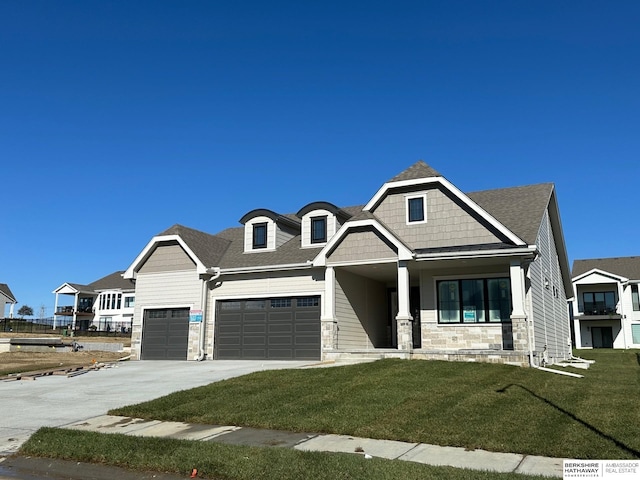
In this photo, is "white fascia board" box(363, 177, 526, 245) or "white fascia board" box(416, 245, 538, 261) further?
"white fascia board" box(363, 177, 526, 245)

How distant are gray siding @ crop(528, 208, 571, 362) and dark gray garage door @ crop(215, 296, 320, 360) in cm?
827

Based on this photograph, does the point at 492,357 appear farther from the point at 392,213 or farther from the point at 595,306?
the point at 595,306

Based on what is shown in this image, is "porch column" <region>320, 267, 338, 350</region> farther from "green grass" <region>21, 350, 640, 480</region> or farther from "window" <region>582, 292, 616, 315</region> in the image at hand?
"window" <region>582, 292, 616, 315</region>

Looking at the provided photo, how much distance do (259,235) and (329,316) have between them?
20.2ft

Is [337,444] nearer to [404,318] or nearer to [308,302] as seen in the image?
[404,318]

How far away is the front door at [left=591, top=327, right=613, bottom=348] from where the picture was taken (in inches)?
1943

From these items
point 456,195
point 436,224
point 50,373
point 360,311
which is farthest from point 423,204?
point 50,373

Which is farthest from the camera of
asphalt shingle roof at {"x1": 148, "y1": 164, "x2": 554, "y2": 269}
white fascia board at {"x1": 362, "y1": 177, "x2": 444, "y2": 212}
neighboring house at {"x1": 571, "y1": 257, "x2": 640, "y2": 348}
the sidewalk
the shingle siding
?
neighboring house at {"x1": 571, "y1": 257, "x2": 640, "y2": 348}

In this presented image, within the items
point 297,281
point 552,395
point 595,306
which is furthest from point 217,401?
point 595,306

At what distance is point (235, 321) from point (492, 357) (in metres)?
10.9

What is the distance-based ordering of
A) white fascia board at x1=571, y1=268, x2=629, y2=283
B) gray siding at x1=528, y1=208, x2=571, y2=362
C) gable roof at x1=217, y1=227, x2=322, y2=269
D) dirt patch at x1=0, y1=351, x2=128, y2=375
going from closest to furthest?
dirt patch at x1=0, y1=351, x2=128, y2=375
gray siding at x1=528, y1=208, x2=571, y2=362
gable roof at x1=217, y1=227, x2=322, y2=269
white fascia board at x1=571, y1=268, x2=629, y2=283

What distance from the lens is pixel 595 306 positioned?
160 ft

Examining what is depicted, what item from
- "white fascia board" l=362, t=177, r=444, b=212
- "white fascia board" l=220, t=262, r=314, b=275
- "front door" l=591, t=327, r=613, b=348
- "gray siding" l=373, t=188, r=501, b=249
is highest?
"white fascia board" l=362, t=177, r=444, b=212

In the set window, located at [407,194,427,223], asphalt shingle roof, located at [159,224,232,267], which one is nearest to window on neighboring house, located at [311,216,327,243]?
window, located at [407,194,427,223]
